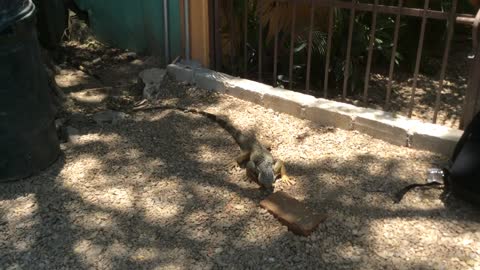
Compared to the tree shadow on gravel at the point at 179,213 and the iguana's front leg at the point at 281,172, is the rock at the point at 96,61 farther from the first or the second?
the iguana's front leg at the point at 281,172

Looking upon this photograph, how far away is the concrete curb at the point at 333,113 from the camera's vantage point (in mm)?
4066

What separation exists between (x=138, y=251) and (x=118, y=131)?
5.79 feet

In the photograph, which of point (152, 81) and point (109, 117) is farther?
point (152, 81)

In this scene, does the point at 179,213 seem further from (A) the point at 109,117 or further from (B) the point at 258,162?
(A) the point at 109,117

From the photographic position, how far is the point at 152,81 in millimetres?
5543

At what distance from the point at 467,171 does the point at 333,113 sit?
4.62 ft

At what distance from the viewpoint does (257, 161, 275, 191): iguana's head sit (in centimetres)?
364

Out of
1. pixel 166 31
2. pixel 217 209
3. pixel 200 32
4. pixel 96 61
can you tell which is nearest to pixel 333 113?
pixel 217 209

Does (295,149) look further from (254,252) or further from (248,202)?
(254,252)

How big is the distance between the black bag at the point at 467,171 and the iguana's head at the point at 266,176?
34.1 inches

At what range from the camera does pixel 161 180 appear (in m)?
3.89

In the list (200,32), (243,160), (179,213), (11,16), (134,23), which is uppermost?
(11,16)

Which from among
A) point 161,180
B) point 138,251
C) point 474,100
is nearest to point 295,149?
point 161,180

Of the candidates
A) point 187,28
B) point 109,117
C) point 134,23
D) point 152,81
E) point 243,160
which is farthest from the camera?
point 134,23
